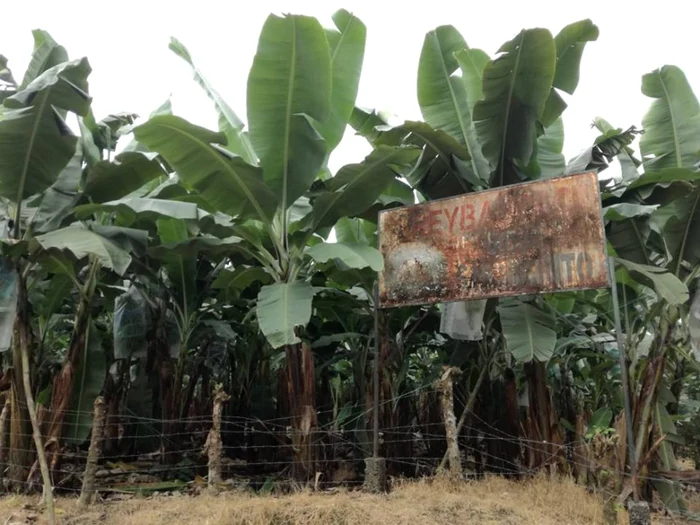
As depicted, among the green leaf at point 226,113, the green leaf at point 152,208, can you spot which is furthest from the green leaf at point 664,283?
the green leaf at point 226,113

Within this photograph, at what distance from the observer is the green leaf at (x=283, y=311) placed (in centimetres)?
501

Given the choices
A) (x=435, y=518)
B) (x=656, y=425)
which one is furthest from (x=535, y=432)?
(x=435, y=518)

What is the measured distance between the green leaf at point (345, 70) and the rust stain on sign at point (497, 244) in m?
1.20

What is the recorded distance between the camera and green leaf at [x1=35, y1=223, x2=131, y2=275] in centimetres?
505

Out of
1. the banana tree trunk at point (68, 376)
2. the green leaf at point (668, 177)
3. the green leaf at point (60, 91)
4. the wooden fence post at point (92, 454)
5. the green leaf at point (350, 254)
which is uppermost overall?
the green leaf at point (60, 91)

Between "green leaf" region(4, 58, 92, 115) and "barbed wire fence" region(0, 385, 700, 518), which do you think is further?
"barbed wire fence" region(0, 385, 700, 518)

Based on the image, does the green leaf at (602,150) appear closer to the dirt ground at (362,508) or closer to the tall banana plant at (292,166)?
the tall banana plant at (292,166)

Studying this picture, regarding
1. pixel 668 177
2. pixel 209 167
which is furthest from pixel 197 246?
pixel 668 177

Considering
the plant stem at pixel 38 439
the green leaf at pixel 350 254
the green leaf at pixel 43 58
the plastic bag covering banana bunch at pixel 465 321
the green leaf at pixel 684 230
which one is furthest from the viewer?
the green leaf at pixel 43 58

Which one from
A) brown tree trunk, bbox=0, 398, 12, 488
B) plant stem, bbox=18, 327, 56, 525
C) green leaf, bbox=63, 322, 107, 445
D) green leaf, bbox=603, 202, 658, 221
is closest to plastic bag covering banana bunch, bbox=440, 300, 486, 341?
green leaf, bbox=603, 202, 658, 221

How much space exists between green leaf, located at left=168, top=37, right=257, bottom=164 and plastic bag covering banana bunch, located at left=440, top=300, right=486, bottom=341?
309 centimetres

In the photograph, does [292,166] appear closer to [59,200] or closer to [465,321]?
[465,321]

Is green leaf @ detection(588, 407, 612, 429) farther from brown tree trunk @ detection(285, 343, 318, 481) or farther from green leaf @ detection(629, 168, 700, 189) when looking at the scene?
brown tree trunk @ detection(285, 343, 318, 481)

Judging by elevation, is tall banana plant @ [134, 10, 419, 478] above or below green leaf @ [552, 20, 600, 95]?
below
